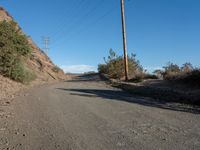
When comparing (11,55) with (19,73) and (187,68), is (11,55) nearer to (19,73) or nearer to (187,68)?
(19,73)

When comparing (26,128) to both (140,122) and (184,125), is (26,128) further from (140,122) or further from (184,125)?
(184,125)

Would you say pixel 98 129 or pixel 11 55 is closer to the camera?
pixel 98 129

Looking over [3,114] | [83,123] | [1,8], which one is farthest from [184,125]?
[1,8]

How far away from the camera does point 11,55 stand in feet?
84.4

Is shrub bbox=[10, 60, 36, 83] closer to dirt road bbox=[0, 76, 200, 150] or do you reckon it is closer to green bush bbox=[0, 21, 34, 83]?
green bush bbox=[0, 21, 34, 83]

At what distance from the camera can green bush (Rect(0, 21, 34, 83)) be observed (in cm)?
2522

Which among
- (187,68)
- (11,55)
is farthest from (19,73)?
(187,68)

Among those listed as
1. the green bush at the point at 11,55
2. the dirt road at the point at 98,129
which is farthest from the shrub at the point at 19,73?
the dirt road at the point at 98,129

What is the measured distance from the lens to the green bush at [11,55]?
2522 centimetres

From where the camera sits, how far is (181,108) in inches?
486

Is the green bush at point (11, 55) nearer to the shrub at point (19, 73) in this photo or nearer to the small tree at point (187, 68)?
the shrub at point (19, 73)

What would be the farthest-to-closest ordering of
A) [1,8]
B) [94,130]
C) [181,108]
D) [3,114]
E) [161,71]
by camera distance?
[1,8] → [161,71] → [181,108] → [3,114] → [94,130]

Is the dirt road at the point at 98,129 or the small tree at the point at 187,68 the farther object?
the small tree at the point at 187,68

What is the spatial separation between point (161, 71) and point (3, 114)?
84.6ft
